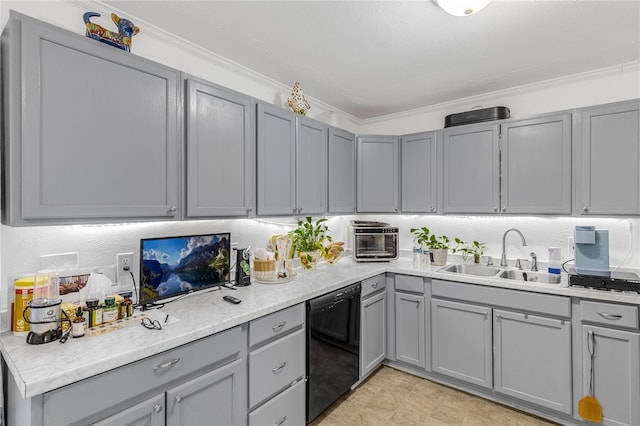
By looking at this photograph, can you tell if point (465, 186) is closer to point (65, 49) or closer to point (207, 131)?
point (207, 131)

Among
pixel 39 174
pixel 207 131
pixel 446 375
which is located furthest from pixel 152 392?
pixel 446 375

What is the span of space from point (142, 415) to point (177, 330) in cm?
34

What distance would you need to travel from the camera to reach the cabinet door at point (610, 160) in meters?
2.29

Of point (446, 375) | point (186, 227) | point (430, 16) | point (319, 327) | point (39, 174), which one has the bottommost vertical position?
point (446, 375)

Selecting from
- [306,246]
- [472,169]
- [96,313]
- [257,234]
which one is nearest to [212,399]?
[96,313]

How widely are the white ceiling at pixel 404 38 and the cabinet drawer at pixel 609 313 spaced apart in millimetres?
1840

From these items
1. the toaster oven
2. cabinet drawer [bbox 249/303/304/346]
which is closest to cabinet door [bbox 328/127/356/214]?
the toaster oven

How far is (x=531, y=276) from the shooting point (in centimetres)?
274

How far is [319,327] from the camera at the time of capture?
7.22 ft

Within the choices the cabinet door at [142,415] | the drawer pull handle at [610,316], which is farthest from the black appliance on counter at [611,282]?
the cabinet door at [142,415]

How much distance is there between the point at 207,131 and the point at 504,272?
2786mm

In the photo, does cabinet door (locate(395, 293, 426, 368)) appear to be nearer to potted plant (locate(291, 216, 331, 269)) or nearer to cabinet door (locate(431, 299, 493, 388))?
cabinet door (locate(431, 299, 493, 388))

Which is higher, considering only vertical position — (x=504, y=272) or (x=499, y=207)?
(x=499, y=207)

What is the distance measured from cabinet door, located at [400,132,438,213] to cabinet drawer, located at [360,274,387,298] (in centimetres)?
88
